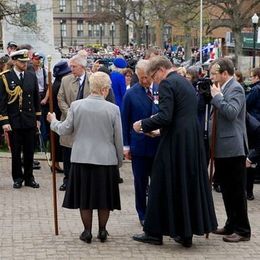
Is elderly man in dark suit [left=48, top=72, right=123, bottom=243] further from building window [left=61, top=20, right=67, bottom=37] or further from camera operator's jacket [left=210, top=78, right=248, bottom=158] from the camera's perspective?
building window [left=61, top=20, right=67, bottom=37]

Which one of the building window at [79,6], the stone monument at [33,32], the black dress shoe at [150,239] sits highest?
the building window at [79,6]

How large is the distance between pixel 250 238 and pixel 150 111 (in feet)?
5.78

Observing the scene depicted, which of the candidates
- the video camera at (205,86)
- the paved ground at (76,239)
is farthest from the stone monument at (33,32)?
the video camera at (205,86)

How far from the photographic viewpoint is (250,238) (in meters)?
6.76

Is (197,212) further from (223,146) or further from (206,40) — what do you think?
(206,40)

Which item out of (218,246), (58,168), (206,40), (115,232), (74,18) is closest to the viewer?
(218,246)

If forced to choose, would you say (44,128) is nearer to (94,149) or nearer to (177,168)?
(94,149)

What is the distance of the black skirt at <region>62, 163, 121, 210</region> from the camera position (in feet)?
20.3

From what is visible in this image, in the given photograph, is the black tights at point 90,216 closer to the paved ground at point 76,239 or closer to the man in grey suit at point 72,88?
the paved ground at point 76,239

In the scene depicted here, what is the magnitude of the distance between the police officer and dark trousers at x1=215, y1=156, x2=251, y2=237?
138 inches

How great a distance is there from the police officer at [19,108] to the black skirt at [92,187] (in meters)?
2.86

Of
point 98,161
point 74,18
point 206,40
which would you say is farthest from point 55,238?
point 74,18

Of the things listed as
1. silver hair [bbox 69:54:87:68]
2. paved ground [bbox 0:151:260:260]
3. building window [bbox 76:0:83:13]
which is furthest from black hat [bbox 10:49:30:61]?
building window [bbox 76:0:83:13]

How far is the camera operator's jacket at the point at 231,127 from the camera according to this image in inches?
246
